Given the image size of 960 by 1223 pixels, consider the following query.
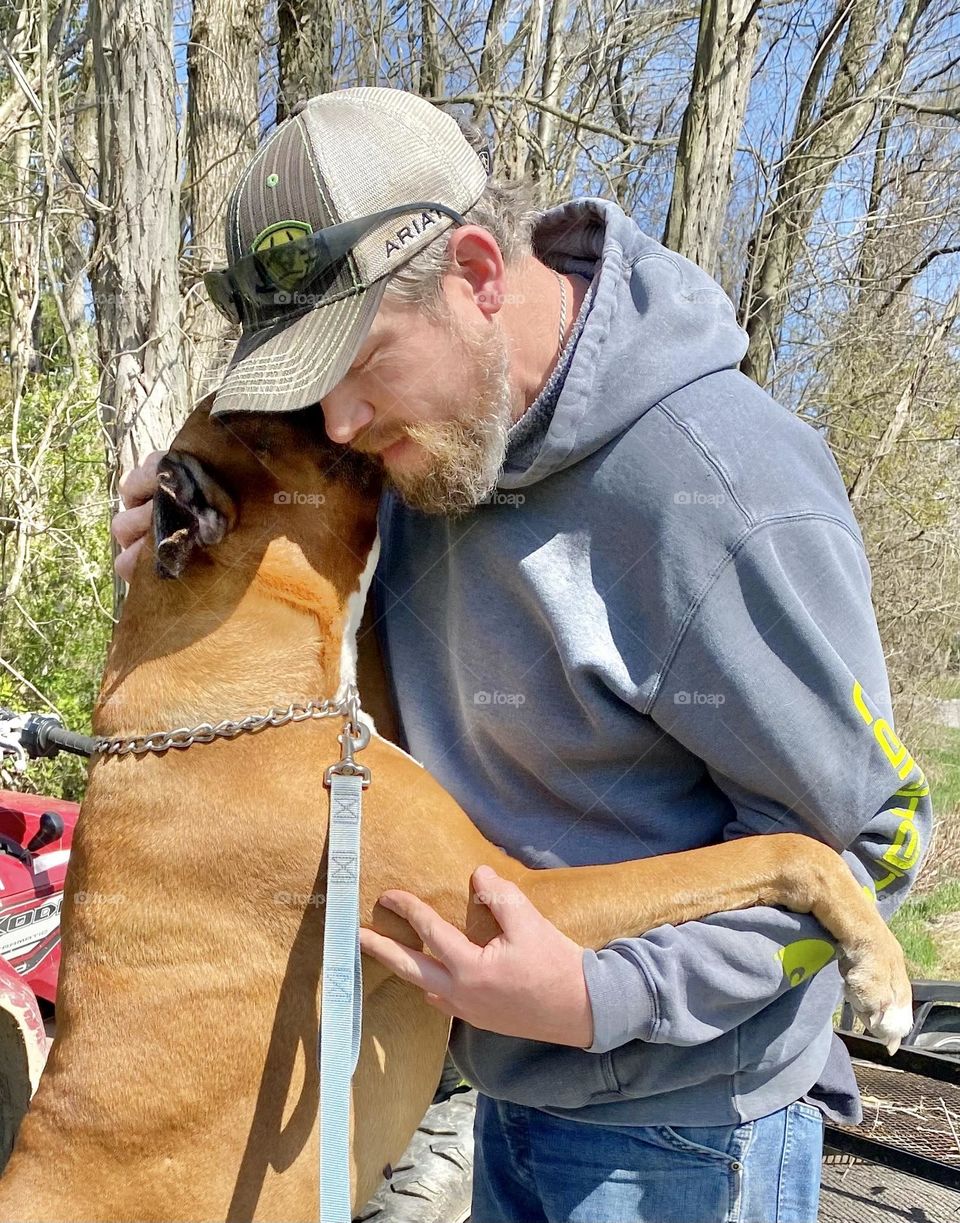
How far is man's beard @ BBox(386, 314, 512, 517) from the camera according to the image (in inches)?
65.9

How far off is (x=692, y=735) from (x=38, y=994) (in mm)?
2868

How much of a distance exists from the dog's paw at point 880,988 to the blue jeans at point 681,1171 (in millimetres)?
190

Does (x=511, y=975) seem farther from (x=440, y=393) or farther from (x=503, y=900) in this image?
(x=440, y=393)

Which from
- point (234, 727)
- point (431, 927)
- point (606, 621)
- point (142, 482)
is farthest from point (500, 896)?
point (142, 482)

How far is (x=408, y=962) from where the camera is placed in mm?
1658

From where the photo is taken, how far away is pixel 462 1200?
9.52ft

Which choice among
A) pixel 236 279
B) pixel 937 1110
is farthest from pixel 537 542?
pixel 937 1110

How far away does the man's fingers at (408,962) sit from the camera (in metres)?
1.62

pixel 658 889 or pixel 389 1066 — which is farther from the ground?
pixel 658 889

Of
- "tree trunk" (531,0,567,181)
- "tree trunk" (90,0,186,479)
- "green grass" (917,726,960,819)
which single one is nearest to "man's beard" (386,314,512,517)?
"tree trunk" (90,0,186,479)

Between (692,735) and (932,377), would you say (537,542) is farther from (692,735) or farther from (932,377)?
(932,377)

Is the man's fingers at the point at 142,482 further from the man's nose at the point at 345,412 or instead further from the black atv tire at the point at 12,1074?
the black atv tire at the point at 12,1074

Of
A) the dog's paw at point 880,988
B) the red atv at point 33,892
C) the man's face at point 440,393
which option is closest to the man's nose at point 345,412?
the man's face at point 440,393

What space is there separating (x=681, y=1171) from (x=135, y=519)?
5.04ft
